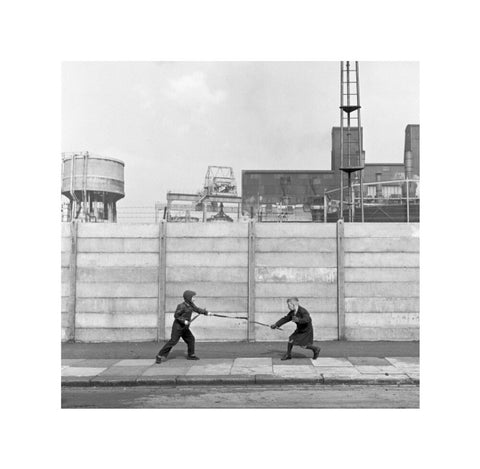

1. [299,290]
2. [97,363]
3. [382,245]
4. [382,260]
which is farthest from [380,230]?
[97,363]

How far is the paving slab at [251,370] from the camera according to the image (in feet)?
31.2

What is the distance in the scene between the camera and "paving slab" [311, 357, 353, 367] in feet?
33.8

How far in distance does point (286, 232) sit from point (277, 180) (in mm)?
38629

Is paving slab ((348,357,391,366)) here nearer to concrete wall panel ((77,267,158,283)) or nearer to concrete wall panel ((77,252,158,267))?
concrete wall panel ((77,267,158,283))

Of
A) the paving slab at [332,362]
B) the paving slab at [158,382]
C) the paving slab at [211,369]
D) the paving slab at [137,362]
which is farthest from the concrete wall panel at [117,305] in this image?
the paving slab at [332,362]

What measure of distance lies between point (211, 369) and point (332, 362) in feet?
7.98

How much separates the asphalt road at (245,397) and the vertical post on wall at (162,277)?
4.03 m

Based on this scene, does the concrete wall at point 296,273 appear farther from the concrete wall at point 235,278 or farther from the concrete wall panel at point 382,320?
the concrete wall panel at point 382,320

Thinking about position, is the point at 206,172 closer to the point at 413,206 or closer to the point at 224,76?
the point at 413,206

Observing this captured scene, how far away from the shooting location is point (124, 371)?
32.4 feet

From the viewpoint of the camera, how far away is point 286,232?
13.2 metres

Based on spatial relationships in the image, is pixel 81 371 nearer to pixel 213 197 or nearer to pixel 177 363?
pixel 177 363

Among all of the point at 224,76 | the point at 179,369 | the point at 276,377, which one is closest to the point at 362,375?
the point at 276,377

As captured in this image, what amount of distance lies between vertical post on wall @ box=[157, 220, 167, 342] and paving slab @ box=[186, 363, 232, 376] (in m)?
3.05
